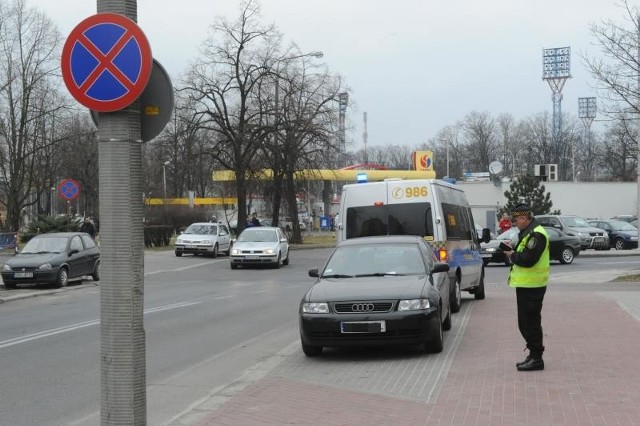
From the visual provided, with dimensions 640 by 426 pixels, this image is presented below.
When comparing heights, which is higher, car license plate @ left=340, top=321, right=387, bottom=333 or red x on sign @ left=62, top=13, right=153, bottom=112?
red x on sign @ left=62, top=13, right=153, bottom=112

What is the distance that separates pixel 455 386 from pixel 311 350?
2598mm

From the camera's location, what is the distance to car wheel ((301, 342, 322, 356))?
9.55 meters

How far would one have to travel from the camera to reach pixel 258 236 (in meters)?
31.5

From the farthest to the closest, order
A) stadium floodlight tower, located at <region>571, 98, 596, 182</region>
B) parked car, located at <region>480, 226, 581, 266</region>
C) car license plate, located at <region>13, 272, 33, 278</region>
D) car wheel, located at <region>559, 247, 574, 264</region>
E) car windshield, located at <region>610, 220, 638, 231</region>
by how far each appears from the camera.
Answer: stadium floodlight tower, located at <region>571, 98, 596, 182</region> → car windshield, located at <region>610, 220, 638, 231</region> → car wheel, located at <region>559, 247, 574, 264</region> → parked car, located at <region>480, 226, 581, 266</region> → car license plate, located at <region>13, 272, 33, 278</region>

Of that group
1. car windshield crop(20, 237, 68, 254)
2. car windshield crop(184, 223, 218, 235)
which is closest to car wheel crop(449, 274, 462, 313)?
car windshield crop(20, 237, 68, 254)

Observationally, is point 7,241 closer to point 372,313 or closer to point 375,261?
point 375,261

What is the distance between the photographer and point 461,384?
24.7 ft

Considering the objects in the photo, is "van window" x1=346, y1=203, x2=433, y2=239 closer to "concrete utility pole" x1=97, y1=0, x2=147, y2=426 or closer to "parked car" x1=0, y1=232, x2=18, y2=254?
"concrete utility pole" x1=97, y1=0, x2=147, y2=426

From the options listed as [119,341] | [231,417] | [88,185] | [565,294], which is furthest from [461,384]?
[88,185]

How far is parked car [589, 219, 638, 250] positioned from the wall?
14.6 metres

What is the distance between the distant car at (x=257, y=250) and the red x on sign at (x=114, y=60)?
26034 millimetres

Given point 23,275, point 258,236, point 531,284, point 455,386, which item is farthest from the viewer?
point 258,236

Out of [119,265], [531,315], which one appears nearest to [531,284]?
[531,315]

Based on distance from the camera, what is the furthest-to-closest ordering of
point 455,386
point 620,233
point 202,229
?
point 620,233 < point 202,229 < point 455,386
